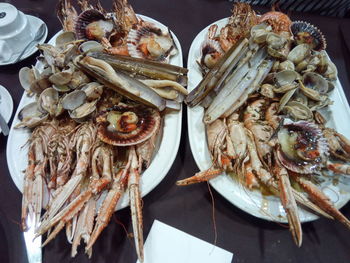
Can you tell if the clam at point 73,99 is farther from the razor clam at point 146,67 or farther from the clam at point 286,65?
the clam at point 286,65

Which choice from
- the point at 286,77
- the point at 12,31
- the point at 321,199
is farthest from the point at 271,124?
the point at 12,31

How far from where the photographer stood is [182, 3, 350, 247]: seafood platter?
84cm

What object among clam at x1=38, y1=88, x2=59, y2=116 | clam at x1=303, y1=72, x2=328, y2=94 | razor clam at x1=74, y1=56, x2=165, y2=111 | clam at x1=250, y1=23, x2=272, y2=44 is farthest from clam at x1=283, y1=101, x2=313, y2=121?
clam at x1=38, y1=88, x2=59, y2=116

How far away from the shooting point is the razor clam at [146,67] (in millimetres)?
1008

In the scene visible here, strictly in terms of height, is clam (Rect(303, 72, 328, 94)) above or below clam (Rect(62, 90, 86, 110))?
above

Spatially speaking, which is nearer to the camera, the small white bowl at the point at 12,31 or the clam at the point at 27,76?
the clam at the point at 27,76

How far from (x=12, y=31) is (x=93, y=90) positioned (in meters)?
0.77

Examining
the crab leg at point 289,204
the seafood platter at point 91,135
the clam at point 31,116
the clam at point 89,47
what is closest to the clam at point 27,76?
the seafood platter at point 91,135

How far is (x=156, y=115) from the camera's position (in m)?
0.97

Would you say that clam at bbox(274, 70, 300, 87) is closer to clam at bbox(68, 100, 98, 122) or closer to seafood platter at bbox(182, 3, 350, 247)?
seafood platter at bbox(182, 3, 350, 247)

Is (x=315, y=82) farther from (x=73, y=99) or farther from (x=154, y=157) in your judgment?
(x=73, y=99)

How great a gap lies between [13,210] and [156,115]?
711 millimetres

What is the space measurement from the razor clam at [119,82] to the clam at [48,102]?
16cm

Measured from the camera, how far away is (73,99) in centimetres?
92
